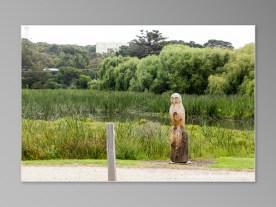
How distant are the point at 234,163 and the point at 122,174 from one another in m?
0.96

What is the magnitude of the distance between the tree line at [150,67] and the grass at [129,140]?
0.33 metres

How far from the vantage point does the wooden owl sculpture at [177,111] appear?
652 centimetres

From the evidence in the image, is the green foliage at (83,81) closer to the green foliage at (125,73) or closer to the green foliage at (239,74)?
the green foliage at (125,73)

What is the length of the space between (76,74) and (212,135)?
128 centimetres

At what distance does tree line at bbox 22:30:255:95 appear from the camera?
650 cm

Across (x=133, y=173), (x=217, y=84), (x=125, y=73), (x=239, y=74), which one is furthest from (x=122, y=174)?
(x=239, y=74)

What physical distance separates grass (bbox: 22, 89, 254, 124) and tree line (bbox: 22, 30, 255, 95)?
0.20ft

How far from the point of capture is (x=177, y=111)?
6527mm

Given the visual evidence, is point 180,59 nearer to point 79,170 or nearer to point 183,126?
point 183,126

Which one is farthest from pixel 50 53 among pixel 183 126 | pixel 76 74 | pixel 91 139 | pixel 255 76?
pixel 255 76

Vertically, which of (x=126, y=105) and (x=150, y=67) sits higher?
(x=150, y=67)

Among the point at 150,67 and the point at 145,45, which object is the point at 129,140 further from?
the point at 145,45

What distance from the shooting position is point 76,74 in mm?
6531
